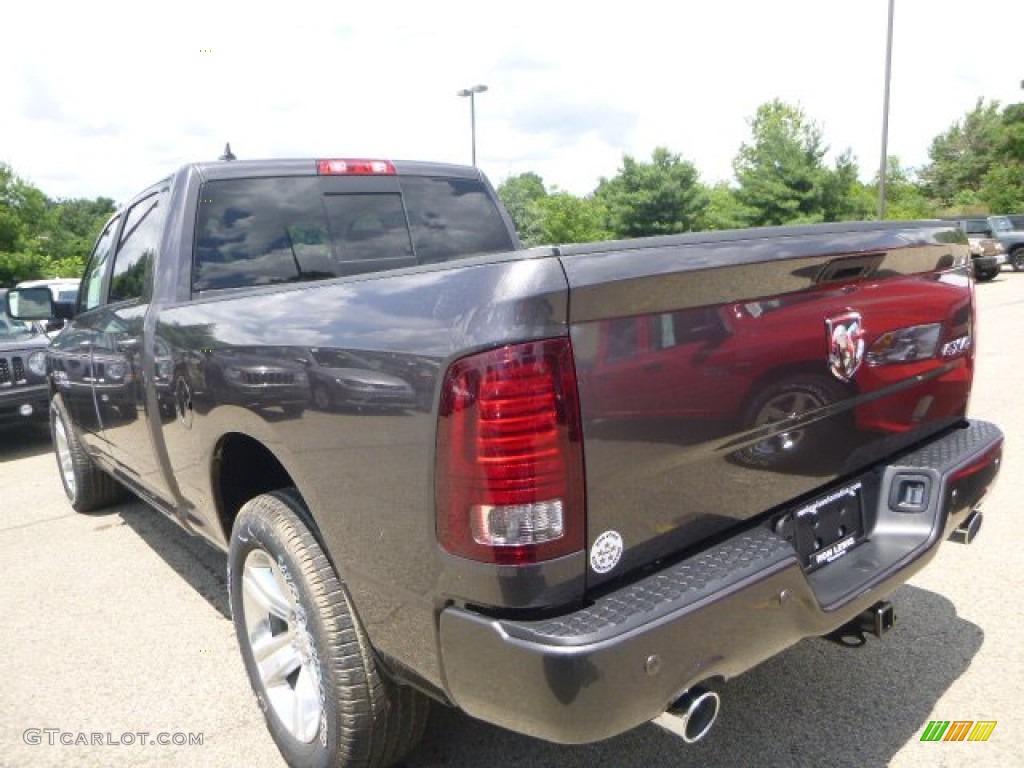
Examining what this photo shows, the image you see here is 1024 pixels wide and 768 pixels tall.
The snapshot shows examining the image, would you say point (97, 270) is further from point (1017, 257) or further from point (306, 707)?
point (1017, 257)

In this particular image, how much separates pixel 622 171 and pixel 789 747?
3685 centimetres

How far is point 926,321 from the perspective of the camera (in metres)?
2.62

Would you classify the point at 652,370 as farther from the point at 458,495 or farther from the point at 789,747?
the point at 789,747

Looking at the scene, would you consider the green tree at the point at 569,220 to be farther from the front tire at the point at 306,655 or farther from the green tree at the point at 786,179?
the front tire at the point at 306,655

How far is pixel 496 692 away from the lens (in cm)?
171

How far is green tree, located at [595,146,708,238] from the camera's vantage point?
36.3 meters

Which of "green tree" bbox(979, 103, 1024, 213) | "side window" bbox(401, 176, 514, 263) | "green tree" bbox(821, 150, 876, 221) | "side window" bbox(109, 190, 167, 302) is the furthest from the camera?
"green tree" bbox(979, 103, 1024, 213)

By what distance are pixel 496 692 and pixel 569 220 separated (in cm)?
3675

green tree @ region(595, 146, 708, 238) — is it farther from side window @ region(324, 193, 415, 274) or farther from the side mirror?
side window @ region(324, 193, 415, 274)

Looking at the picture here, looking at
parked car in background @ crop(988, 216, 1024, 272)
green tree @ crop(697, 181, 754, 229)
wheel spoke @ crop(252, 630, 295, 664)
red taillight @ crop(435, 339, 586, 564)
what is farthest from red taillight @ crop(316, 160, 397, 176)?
green tree @ crop(697, 181, 754, 229)

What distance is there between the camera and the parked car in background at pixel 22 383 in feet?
24.5

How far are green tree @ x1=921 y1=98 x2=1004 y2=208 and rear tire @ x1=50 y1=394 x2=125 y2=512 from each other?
5813cm

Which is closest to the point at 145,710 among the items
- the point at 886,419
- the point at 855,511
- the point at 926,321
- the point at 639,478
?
the point at 639,478

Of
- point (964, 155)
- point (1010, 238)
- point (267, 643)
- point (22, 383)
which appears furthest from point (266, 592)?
point (964, 155)
